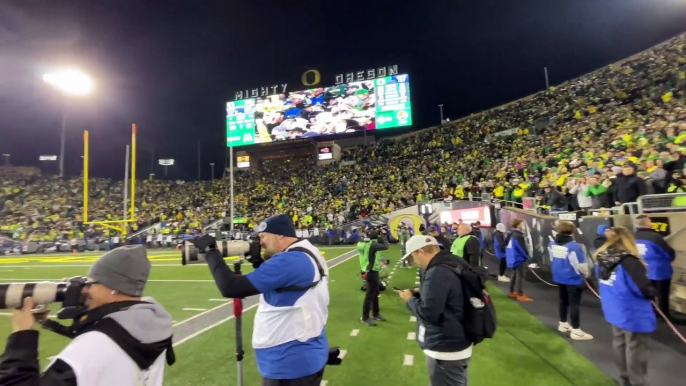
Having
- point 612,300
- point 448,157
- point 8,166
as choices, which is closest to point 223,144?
point 8,166

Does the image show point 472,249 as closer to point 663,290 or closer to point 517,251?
point 517,251

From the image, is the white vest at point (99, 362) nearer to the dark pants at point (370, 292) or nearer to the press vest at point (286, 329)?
the press vest at point (286, 329)

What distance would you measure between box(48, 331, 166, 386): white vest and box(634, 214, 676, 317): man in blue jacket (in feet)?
23.9

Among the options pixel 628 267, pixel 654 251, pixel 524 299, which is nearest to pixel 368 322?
pixel 524 299

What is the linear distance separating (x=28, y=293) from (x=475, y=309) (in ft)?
8.76

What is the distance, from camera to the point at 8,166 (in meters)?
41.6

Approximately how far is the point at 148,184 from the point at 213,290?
134 feet

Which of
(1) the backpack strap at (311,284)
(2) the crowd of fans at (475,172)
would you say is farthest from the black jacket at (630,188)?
(1) the backpack strap at (311,284)

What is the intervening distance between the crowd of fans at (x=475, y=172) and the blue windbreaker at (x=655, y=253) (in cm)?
231

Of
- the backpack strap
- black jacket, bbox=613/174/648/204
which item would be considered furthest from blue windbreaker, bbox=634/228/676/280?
the backpack strap

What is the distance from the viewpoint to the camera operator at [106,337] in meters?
1.25

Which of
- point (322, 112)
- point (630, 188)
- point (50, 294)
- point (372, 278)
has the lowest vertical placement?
point (372, 278)

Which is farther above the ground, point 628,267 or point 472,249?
point 628,267

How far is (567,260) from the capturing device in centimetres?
544
